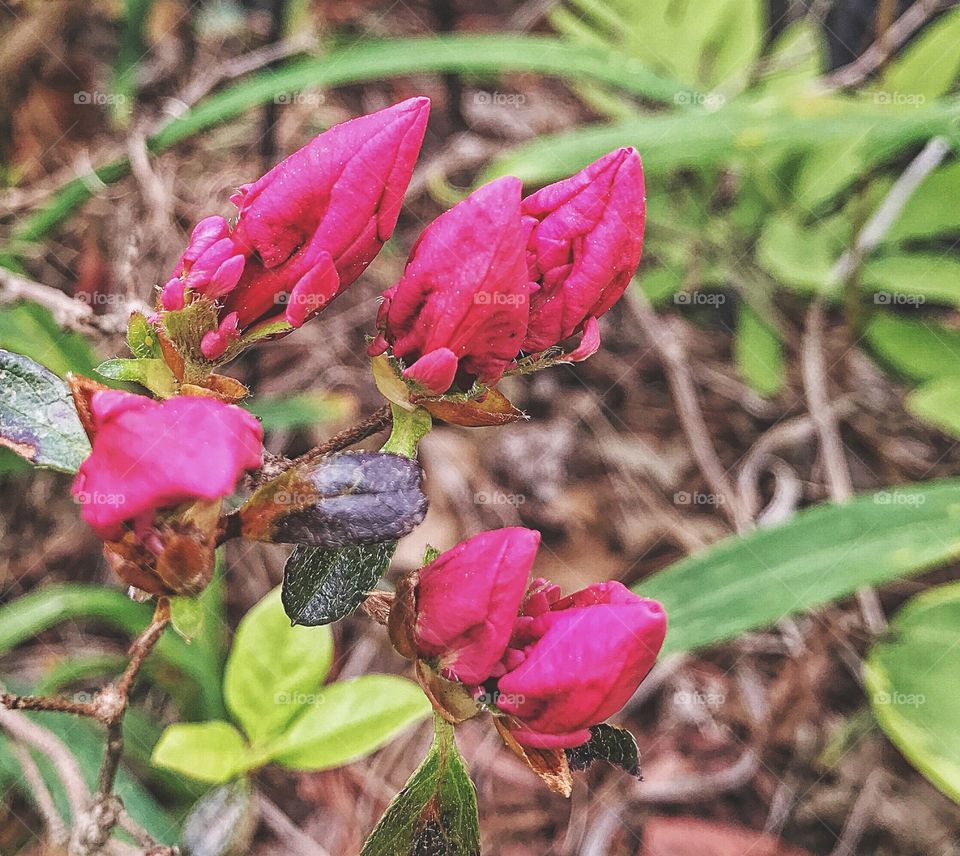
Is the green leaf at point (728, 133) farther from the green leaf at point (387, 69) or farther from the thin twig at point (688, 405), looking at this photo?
the thin twig at point (688, 405)

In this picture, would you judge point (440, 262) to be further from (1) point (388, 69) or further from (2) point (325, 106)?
(2) point (325, 106)

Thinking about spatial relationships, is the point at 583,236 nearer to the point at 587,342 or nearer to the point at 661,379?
the point at 587,342

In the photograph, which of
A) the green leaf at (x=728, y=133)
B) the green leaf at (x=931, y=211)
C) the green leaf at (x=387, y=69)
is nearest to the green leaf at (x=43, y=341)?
the green leaf at (x=387, y=69)

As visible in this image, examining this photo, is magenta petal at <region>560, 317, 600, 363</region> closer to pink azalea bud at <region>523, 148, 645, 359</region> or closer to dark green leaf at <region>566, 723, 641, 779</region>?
pink azalea bud at <region>523, 148, 645, 359</region>

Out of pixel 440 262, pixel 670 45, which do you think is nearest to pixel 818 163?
pixel 670 45

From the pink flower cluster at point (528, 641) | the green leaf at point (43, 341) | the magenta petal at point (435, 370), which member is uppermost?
the magenta petal at point (435, 370)

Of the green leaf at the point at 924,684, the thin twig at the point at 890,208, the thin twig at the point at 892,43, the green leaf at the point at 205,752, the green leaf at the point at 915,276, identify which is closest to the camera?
the green leaf at the point at 205,752
